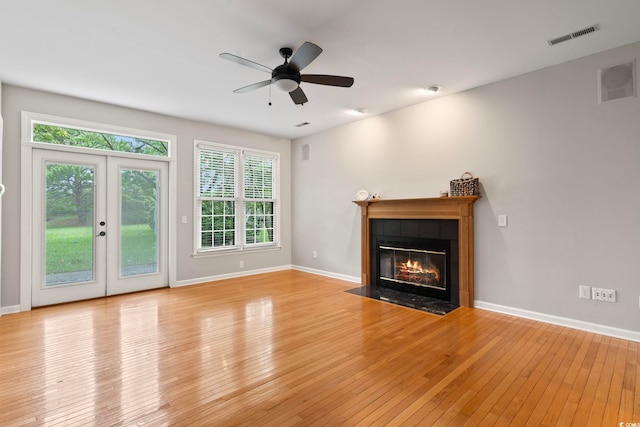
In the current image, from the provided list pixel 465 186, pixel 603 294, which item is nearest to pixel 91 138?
pixel 465 186

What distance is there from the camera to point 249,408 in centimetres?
206

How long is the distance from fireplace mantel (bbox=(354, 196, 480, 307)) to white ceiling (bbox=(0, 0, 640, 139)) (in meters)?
1.56

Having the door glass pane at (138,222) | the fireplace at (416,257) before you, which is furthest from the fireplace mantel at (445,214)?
the door glass pane at (138,222)

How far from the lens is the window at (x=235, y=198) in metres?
6.00

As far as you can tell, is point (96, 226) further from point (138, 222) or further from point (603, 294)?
point (603, 294)

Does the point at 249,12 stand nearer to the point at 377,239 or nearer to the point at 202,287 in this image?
the point at 377,239

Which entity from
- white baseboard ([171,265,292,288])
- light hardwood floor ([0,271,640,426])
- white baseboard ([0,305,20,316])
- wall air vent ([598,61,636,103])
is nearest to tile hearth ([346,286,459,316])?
light hardwood floor ([0,271,640,426])

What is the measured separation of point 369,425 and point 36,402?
223 centimetres

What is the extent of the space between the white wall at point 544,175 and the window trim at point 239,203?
108 inches

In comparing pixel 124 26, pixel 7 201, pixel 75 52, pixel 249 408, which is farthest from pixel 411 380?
pixel 7 201

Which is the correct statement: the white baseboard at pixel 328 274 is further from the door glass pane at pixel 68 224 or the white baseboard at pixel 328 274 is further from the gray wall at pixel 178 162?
the door glass pane at pixel 68 224

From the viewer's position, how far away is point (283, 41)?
3133mm

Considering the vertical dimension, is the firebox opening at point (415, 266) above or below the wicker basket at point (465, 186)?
below

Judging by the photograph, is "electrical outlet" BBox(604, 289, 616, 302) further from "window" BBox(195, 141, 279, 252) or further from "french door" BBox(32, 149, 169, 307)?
"french door" BBox(32, 149, 169, 307)
